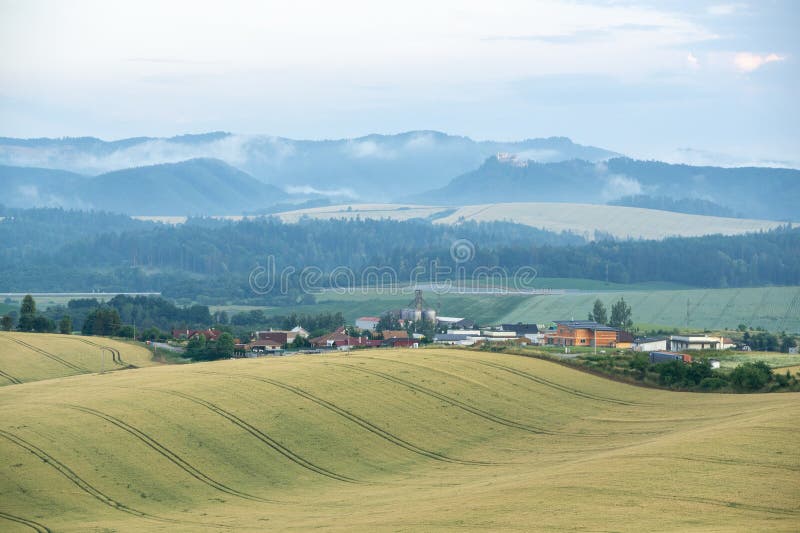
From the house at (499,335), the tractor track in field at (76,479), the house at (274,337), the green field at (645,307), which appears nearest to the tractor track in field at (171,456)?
the tractor track in field at (76,479)

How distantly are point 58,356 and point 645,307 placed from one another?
9838cm

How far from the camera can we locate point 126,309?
164125 mm

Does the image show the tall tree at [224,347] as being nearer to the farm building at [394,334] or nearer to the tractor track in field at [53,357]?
the tractor track in field at [53,357]

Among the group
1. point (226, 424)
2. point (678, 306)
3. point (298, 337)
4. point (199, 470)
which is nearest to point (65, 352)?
point (298, 337)

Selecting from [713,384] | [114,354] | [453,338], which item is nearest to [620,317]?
[453,338]

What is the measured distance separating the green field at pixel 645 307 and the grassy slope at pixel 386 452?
80393 mm

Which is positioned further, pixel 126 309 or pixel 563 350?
pixel 126 309

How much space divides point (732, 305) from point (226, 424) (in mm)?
120401

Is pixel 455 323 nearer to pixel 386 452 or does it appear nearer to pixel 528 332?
pixel 528 332

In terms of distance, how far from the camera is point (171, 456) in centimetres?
5406

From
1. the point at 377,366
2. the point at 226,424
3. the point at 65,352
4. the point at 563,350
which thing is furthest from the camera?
the point at 563,350

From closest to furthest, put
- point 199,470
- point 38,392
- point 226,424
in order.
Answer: point 199,470 < point 226,424 < point 38,392

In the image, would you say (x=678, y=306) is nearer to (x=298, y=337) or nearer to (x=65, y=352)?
(x=298, y=337)

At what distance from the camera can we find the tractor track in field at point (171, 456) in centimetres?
5128
